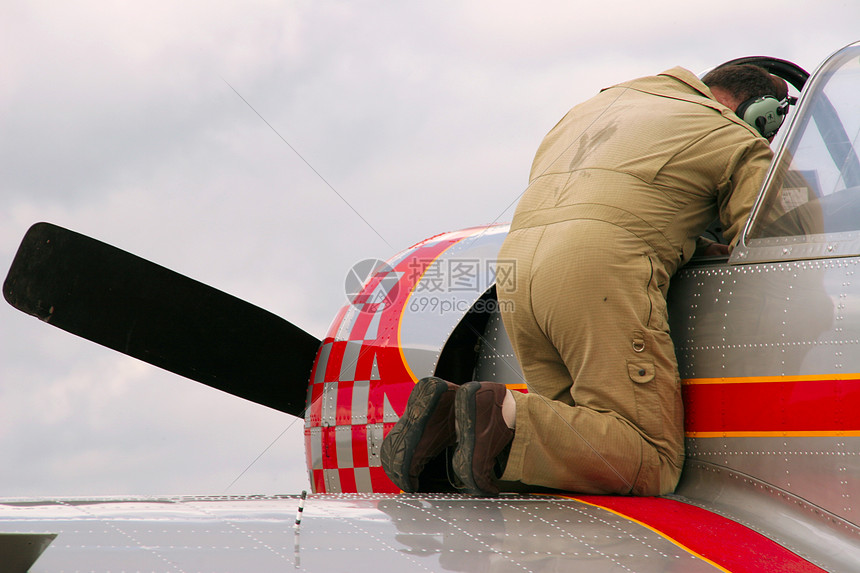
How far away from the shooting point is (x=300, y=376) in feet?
18.6

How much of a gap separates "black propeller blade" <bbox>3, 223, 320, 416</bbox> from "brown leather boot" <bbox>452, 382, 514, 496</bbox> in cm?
275

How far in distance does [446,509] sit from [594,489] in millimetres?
704

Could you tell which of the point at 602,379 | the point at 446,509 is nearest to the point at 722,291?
the point at 602,379

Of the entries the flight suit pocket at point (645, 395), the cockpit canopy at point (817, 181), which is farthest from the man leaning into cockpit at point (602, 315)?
the cockpit canopy at point (817, 181)

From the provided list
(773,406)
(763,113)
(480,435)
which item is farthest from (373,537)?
(763,113)

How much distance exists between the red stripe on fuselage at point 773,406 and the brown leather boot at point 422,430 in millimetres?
952

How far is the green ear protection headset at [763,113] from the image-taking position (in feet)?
12.7

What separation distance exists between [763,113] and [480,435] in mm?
2081

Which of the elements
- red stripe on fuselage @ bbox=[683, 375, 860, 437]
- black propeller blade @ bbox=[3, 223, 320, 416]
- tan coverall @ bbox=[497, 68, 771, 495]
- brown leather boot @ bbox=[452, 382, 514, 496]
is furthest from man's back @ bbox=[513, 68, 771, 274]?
black propeller blade @ bbox=[3, 223, 320, 416]

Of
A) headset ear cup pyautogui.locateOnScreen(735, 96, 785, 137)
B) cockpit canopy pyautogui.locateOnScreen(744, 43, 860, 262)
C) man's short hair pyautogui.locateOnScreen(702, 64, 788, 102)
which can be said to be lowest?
cockpit canopy pyautogui.locateOnScreen(744, 43, 860, 262)

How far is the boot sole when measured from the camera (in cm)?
321

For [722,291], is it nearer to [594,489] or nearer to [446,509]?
[594,489]

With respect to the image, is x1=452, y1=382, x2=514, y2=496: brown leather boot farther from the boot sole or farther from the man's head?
the man's head

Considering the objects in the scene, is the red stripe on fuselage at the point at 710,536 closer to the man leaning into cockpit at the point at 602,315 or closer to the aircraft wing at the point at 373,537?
the aircraft wing at the point at 373,537
